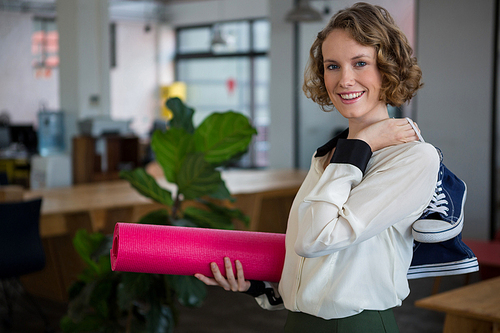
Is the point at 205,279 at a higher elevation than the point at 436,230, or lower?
lower

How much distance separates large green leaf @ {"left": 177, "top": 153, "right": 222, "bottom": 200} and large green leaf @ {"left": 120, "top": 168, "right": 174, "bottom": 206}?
91 millimetres

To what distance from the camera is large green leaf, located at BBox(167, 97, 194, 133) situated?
216 centimetres

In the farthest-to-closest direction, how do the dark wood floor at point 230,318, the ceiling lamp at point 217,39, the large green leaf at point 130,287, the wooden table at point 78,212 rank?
the ceiling lamp at point 217,39
the wooden table at point 78,212
the dark wood floor at point 230,318
the large green leaf at point 130,287

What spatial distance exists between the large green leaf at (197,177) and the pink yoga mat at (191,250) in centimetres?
85

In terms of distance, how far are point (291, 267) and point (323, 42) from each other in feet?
1.60

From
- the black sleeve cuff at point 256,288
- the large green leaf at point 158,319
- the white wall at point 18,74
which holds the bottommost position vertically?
the large green leaf at point 158,319

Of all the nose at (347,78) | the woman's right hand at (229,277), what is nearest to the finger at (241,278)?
the woman's right hand at (229,277)

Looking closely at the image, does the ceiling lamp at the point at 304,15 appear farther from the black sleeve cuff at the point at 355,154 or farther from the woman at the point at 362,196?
the black sleeve cuff at the point at 355,154

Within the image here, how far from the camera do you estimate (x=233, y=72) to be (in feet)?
40.7

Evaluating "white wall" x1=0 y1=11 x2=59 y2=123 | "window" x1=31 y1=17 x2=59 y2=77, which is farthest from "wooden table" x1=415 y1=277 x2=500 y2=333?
"white wall" x1=0 y1=11 x2=59 y2=123

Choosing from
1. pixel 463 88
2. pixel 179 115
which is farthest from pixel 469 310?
pixel 463 88

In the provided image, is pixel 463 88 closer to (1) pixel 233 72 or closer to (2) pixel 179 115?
(2) pixel 179 115

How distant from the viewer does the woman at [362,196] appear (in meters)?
0.96

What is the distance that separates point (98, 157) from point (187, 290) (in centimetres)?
499
